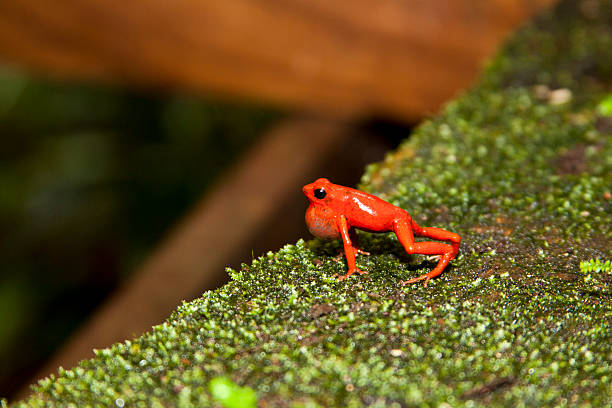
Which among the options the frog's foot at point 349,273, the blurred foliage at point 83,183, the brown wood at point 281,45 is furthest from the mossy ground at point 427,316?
the blurred foliage at point 83,183

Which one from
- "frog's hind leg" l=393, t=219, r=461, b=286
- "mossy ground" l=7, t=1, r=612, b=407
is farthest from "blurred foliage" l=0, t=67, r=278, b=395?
"frog's hind leg" l=393, t=219, r=461, b=286

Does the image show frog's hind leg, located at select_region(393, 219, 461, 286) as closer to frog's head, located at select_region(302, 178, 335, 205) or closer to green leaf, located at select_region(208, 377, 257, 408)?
frog's head, located at select_region(302, 178, 335, 205)

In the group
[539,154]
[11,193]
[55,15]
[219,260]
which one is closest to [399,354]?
[539,154]

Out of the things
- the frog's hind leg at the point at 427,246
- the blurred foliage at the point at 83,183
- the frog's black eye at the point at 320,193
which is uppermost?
the blurred foliage at the point at 83,183

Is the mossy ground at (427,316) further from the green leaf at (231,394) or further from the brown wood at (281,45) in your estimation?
the brown wood at (281,45)

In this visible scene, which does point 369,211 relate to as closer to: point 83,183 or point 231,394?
point 231,394

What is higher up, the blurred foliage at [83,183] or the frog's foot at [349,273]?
the blurred foliage at [83,183]

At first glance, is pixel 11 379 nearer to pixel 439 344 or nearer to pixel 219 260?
pixel 219 260

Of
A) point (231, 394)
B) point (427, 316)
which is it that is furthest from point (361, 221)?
point (231, 394)

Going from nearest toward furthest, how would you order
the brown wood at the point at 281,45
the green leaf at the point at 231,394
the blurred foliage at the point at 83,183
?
the green leaf at the point at 231,394
the brown wood at the point at 281,45
the blurred foliage at the point at 83,183
